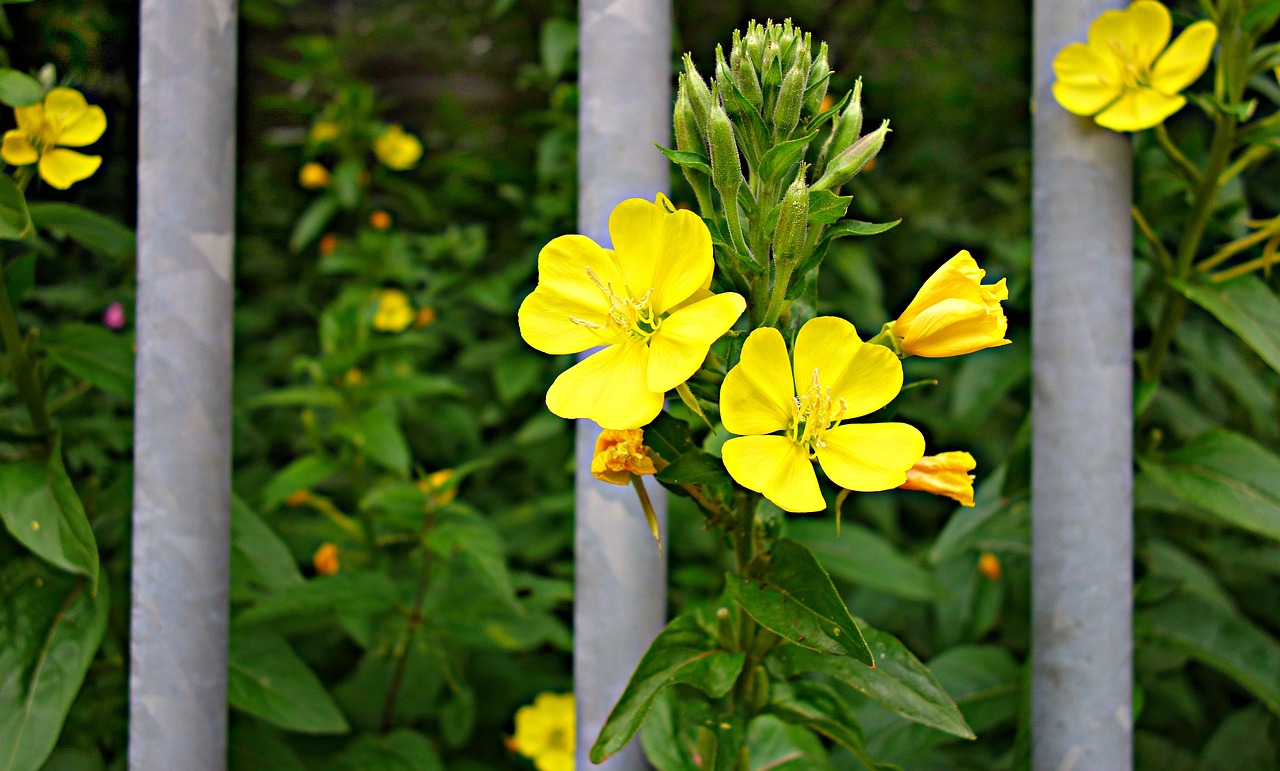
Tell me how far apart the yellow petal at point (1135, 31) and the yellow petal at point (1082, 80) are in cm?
2

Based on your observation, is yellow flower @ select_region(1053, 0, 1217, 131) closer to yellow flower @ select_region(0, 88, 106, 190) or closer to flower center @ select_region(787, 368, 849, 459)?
flower center @ select_region(787, 368, 849, 459)

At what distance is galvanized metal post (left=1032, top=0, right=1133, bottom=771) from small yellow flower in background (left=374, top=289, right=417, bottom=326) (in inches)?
52.1

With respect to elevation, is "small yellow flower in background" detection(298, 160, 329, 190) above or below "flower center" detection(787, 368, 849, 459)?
above

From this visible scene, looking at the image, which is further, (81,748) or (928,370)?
(928,370)

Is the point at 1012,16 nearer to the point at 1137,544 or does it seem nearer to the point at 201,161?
the point at 1137,544

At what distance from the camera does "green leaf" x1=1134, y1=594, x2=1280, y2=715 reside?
1084 millimetres

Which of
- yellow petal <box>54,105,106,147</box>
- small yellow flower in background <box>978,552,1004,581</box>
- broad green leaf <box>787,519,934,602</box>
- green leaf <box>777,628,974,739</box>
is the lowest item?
small yellow flower in background <box>978,552,1004,581</box>

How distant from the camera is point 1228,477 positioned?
1.03 m

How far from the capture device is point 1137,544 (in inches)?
55.9

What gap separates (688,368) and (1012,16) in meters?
2.40

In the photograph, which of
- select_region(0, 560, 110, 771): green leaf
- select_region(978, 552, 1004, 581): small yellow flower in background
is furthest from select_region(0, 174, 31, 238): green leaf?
select_region(978, 552, 1004, 581): small yellow flower in background

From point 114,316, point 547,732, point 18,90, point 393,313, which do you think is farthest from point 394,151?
point 547,732

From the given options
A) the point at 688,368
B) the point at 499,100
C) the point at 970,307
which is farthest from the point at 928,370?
the point at 499,100

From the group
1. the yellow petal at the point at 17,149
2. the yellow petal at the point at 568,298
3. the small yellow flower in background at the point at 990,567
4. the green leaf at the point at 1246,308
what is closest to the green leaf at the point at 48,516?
the yellow petal at the point at 17,149
